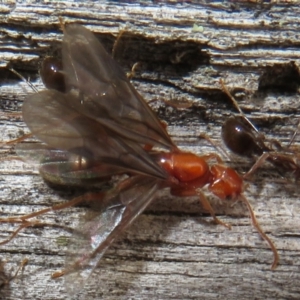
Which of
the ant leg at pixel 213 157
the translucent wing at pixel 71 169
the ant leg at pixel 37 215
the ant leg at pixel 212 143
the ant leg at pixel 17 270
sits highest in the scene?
the ant leg at pixel 212 143

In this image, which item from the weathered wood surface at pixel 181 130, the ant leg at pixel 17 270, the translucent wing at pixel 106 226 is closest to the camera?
the translucent wing at pixel 106 226

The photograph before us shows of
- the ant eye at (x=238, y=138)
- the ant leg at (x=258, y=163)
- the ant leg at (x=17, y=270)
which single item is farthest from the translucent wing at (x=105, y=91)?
the ant leg at (x=17, y=270)

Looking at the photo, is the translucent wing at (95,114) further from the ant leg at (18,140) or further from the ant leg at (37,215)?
the ant leg at (18,140)

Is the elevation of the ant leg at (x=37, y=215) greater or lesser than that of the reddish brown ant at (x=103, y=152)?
lesser

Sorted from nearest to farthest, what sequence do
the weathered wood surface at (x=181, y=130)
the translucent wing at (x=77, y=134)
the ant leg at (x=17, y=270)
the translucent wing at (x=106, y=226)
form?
the translucent wing at (x=77, y=134) < the translucent wing at (x=106, y=226) < the weathered wood surface at (x=181, y=130) < the ant leg at (x=17, y=270)

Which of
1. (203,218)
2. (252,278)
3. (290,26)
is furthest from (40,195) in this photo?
(290,26)

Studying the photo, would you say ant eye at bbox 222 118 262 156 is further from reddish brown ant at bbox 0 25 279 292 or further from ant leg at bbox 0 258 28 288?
ant leg at bbox 0 258 28 288
